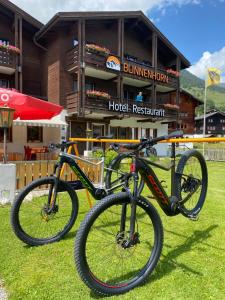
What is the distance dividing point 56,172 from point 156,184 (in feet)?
4.71

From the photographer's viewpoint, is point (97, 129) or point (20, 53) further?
point (97, 129)

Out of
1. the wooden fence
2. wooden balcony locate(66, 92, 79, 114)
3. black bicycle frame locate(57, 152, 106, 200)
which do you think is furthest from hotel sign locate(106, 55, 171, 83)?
black bicycle frame locate(57, 152, 106, 200)

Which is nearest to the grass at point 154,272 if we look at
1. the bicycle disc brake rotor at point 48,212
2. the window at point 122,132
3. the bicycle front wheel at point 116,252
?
the bicycle front wheel at point 116,252

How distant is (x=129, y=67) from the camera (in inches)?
838

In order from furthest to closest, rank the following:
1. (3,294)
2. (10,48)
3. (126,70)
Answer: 1. (126,70)
2. (10,48)
3. (3,294)

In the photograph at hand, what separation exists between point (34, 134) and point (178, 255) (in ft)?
52.7

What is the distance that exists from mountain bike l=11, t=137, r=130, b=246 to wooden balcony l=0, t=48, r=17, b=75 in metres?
14.6

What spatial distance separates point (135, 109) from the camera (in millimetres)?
21812

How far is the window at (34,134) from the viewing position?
17986 millimetres

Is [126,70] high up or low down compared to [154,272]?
up

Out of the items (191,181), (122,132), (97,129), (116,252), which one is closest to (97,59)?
(97,129)

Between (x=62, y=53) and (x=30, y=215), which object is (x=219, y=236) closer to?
(x=30, y=215)

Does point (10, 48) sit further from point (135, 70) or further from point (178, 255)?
point (178, 255)

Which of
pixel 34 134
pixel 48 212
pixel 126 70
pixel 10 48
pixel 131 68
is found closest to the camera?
pixel 48 212
